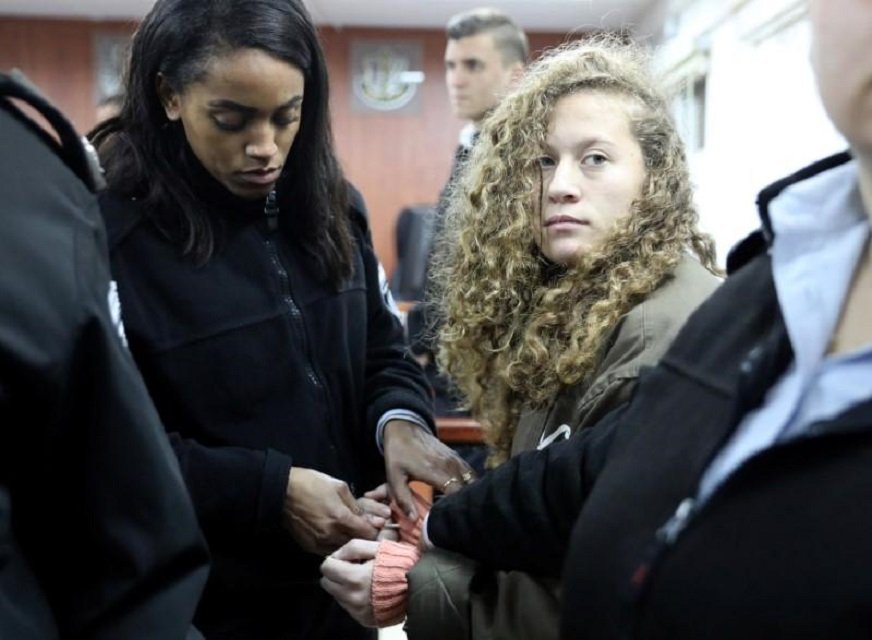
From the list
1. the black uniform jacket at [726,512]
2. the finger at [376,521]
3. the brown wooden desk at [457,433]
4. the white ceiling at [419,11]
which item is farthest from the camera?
the white ceiling at [419,11]

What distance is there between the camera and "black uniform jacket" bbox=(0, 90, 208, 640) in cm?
→ 72

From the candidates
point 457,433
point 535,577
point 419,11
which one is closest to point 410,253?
point 419,11

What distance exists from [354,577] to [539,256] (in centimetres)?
52

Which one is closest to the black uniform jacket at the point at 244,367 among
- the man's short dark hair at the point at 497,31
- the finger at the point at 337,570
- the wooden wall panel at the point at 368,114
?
the finger at the point at 337,570

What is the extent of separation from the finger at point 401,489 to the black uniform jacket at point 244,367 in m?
0.09

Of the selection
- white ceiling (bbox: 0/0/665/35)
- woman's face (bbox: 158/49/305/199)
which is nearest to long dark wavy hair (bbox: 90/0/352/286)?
woman's face (bbox: 158/49/305/199)

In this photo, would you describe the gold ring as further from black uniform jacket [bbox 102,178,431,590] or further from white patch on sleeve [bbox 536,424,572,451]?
white patch on sleeve [bbox 536,424,572,451]

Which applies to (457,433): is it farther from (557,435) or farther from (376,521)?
(557,435)

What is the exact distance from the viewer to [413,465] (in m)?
1.47

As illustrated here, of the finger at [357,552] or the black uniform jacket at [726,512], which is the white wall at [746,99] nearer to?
the finger at [357,552]

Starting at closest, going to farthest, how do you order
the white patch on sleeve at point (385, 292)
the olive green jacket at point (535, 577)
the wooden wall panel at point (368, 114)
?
the olive green jacket at point (535, 577) < the white patch on sleeve at point (385, 292) < the wooden wall panel at point (368, 114)

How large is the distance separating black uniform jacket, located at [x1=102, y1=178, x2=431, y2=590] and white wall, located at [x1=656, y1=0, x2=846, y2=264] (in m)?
2.59

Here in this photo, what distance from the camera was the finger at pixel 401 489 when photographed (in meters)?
1.44

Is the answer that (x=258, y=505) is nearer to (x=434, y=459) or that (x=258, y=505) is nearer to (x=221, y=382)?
(x=221, y=382)
